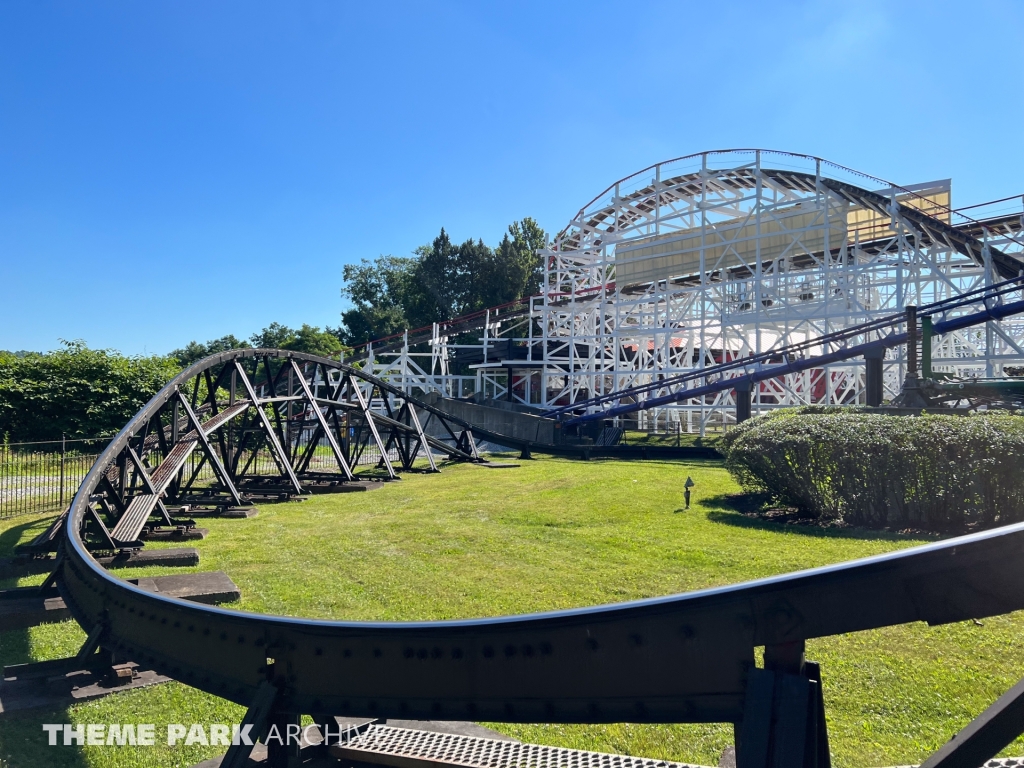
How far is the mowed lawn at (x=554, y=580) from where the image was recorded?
384 cm

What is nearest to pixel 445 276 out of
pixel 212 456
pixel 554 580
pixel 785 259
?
pixel 785 259

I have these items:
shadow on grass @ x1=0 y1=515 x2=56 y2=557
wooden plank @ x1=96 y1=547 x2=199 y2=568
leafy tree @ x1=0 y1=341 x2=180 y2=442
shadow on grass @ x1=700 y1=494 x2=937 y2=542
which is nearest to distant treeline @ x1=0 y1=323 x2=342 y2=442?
leafy tree @ x1=0 y1=341 x2=180 y2=442

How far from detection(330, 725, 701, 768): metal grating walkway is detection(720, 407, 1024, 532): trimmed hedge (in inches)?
293

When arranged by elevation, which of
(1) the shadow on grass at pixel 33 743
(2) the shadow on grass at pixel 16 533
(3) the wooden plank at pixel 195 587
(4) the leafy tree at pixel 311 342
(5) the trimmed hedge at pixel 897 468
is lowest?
(2) the shadow on grass at pixel 16 533

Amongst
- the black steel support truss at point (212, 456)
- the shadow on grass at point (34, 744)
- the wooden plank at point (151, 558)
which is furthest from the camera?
the black steel support truss at point (212, 456)

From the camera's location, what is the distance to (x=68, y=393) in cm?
2247

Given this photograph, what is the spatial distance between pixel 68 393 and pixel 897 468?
24000mm

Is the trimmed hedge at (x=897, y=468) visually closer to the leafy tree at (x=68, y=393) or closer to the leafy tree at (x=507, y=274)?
the leafy tree at (x=68, y=393)

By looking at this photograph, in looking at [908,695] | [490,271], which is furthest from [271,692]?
[490,271]

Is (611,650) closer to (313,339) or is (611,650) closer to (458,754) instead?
(458,754)

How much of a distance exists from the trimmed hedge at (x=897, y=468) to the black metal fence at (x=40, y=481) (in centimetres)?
1239

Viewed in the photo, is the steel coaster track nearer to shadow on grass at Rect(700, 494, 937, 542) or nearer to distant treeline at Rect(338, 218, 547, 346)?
shadow on grass at Rect(700, 494, 937, 542)

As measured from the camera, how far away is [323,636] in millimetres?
2533

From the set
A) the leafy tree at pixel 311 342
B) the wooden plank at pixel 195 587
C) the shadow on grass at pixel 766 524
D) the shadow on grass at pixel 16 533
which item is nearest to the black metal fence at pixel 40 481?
the shadow on grass at pixel 16 533
